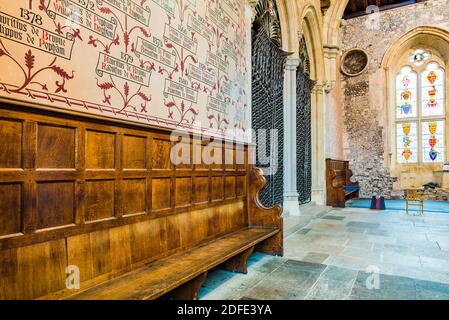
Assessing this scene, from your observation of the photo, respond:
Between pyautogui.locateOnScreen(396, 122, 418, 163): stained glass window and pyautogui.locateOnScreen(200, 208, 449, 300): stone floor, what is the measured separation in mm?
5533

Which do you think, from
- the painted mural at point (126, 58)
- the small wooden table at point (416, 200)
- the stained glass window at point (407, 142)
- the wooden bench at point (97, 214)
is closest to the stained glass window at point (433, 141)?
the stained glass window at point (407, 142)

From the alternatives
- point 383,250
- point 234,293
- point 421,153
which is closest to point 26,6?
point 234,293

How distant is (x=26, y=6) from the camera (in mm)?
1294

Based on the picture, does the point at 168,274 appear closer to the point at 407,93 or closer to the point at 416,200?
the point at 416,200

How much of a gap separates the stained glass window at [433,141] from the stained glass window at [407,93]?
21.2 inches

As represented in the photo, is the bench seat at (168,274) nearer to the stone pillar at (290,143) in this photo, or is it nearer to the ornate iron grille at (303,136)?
the stone pillar at (290,143)

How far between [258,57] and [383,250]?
9.12 ft

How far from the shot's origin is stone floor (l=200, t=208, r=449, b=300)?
1944 millimetres

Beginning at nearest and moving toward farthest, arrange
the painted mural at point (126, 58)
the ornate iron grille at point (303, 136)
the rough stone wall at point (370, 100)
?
the painted mural at point (126, 58)
the ornate iron grille at point (303, 136)
the rough stone wall at point (370, 100)

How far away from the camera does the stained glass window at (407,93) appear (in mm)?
9008

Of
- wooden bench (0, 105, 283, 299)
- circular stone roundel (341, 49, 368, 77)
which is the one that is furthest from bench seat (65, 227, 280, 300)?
circular stone roundel (341, 49, 368, 77)

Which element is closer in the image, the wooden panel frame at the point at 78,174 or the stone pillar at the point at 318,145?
the wooden panel frame at the point at 78,174

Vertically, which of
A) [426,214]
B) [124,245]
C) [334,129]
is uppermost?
[334,129]

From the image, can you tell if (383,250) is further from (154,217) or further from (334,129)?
(334,129)
